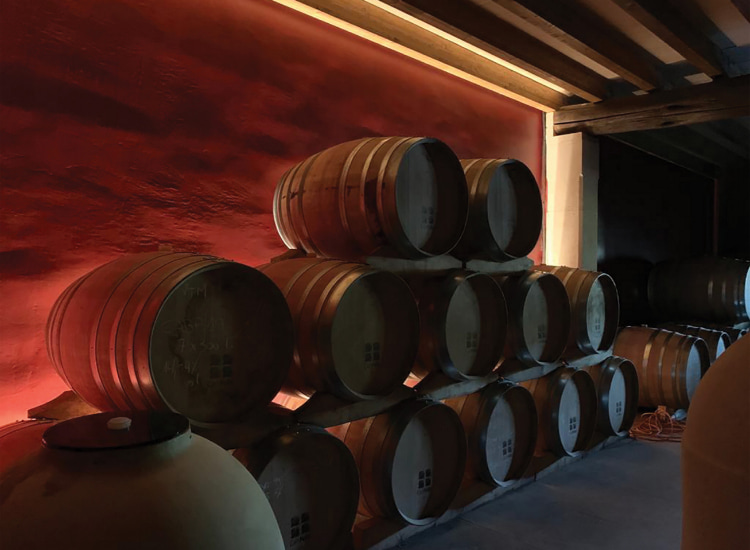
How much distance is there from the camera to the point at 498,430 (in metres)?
3.85

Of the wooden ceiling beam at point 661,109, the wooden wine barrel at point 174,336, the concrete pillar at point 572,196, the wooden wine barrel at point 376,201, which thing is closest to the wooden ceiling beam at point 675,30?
the wooden ceiling beam at point 661,109

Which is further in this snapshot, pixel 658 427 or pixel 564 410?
pixel 658 427

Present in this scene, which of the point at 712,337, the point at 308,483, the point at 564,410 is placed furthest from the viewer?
the point at 712,337

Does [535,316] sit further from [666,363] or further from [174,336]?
[174,336]

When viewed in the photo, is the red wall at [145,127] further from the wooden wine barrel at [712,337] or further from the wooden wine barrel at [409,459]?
the wooden wine barrel at [712,337]

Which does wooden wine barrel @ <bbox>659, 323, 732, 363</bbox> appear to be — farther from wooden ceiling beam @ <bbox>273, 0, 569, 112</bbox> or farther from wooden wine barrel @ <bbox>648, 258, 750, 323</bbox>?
wooden ceiling beam @ <bbox>273, 0, 569, 112</bbox>

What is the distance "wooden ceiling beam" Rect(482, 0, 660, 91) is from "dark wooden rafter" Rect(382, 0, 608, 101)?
179mm

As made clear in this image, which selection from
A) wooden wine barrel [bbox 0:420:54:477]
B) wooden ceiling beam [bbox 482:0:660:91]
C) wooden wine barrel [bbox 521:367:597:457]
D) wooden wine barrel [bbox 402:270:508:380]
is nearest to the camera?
wooden wine barrel [bbox 0:420:54:477]

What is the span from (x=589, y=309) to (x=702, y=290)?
3068 millimetres

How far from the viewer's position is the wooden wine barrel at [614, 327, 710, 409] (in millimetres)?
5547

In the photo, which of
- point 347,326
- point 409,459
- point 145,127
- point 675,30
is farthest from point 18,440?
point 675,30

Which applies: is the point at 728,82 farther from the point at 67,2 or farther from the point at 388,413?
the point at 67,2

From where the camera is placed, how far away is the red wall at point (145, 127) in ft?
8.97

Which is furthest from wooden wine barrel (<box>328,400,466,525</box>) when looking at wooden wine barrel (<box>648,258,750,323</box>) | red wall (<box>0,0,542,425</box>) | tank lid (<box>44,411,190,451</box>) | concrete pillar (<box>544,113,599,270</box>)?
wooden wine barrel (<box>648,258,750,323</box>)
